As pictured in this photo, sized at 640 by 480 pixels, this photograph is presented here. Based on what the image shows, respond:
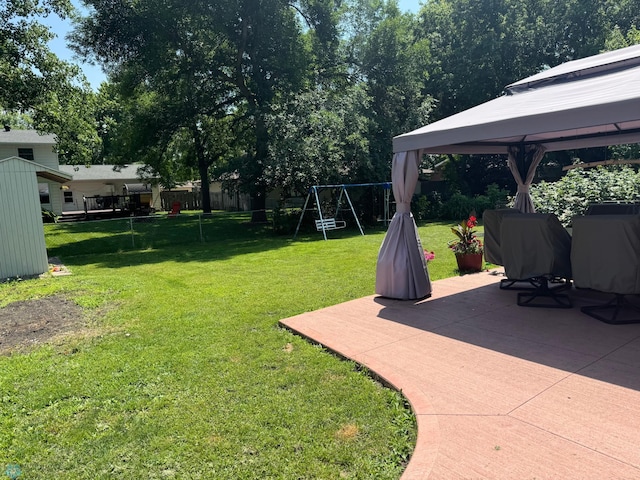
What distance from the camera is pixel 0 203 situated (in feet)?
27.1

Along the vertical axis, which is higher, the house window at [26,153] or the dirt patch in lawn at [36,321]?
the house window at [26,153]

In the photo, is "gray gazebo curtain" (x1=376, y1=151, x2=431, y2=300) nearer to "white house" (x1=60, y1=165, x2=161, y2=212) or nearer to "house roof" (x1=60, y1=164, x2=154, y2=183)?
"white house" (x1=60, y1=165, x2=161, y2=212)

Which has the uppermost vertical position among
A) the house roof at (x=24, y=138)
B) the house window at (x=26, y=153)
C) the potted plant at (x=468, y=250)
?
the house roof at (x=24, y=138)

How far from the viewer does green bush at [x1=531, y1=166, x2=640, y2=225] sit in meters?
9.38

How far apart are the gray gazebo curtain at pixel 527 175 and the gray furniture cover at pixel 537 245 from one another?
8.50 feet

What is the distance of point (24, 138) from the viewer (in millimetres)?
25109

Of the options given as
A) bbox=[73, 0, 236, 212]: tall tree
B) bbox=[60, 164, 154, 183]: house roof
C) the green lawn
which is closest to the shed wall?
the green lawn

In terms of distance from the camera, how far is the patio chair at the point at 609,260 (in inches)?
174

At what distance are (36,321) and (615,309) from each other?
22.9 feet

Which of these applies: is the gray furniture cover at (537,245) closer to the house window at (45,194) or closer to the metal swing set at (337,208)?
the metal swing set at (337,208)

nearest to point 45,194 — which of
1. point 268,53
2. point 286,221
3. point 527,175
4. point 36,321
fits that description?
point 268,53

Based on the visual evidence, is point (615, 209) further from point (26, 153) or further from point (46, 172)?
point (26, 153)

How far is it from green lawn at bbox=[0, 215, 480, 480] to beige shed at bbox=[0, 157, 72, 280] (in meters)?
1.77

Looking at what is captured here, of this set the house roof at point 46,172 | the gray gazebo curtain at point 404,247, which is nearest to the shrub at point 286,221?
the house roof at point 46,172
